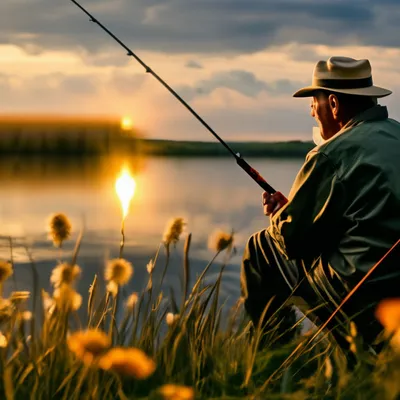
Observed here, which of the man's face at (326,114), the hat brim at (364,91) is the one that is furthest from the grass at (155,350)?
the hat brim at (364,91)

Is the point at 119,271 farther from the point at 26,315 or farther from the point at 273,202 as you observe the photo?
the point at 273,202

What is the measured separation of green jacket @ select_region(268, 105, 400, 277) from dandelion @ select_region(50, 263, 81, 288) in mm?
1241

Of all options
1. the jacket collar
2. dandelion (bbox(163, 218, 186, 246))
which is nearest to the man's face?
the jacket collar

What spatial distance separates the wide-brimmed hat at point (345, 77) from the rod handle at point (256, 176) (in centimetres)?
55

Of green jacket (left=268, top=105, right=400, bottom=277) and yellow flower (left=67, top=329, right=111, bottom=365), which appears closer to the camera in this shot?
yellow flower (left=67, top=329, right=111, bottom=365)

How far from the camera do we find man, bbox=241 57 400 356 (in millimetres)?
4184

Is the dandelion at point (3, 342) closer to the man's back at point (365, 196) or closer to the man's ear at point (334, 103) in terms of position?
the man's back at point (365, 196)

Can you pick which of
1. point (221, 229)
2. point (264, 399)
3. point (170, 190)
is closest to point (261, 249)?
point (221, 229)

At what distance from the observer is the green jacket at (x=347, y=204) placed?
4176 mm

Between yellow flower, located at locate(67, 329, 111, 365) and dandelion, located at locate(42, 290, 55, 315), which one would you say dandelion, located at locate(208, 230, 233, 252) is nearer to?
dandelion, located at locate(42, 290, 55, 315)

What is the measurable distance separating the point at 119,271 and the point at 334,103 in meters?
1.61

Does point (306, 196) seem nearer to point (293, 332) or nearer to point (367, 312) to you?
point (367, 312)

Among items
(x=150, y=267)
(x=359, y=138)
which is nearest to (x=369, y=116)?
(x=359, y=138)

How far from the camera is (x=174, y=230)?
408cm
